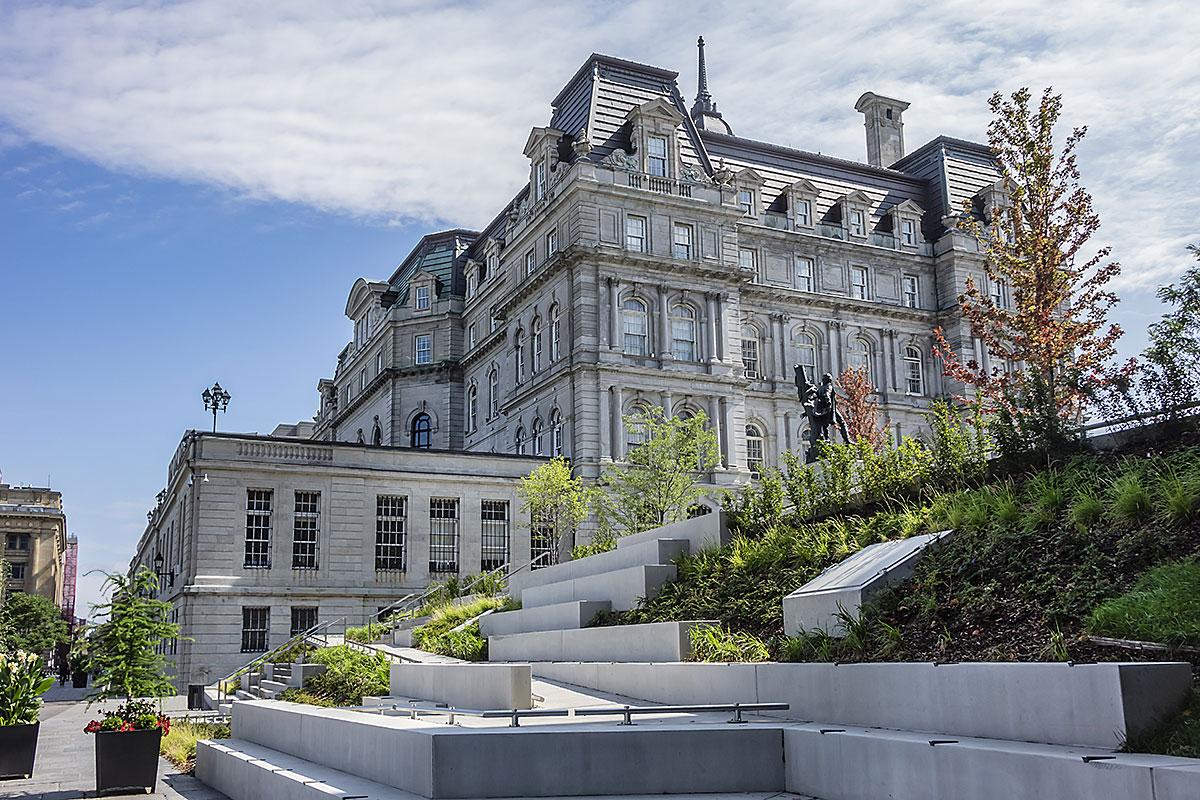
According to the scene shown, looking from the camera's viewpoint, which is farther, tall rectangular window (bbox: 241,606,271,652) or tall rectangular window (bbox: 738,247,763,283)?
tall rectangular window (bbox: 738,247,763,283)

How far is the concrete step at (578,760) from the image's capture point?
9.98m

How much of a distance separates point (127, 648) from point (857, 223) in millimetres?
54565

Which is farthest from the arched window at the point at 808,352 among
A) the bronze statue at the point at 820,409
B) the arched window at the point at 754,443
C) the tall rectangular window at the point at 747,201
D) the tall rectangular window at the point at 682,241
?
the bronze statue at the point at 820,409

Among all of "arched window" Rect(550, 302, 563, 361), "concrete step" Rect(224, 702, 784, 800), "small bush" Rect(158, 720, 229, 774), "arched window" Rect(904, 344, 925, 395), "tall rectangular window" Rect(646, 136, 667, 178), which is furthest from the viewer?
"arched window" Rect(904, 344, 925, 395)

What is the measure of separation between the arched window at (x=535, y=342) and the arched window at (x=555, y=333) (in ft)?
5.04

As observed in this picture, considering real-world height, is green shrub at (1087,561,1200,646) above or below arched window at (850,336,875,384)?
below

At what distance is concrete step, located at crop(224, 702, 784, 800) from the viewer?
32.7ft

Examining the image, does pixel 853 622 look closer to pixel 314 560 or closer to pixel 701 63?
pixel 314 560

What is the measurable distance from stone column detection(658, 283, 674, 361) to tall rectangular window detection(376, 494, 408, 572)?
15.4m

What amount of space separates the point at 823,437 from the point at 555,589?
23.7 ft

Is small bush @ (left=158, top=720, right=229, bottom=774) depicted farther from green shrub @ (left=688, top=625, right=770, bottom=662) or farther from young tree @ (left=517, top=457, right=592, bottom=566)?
young tree @ (left=517, top=457, right=592, bottom=566)

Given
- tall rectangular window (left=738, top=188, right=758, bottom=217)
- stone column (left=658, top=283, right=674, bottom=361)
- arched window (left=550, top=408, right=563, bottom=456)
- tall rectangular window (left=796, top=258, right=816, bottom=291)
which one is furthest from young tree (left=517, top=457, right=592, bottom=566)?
tall rectangular window (left=796, top=258, right=816, bottom=291)

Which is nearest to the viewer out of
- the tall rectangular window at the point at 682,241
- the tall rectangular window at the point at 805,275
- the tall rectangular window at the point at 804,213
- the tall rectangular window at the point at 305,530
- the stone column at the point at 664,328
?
the tall rectangular window at the point at 305,530

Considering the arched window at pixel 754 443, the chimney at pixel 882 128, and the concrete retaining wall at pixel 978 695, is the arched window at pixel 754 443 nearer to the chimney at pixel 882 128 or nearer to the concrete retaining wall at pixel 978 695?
the chimney at pixel 882 128
